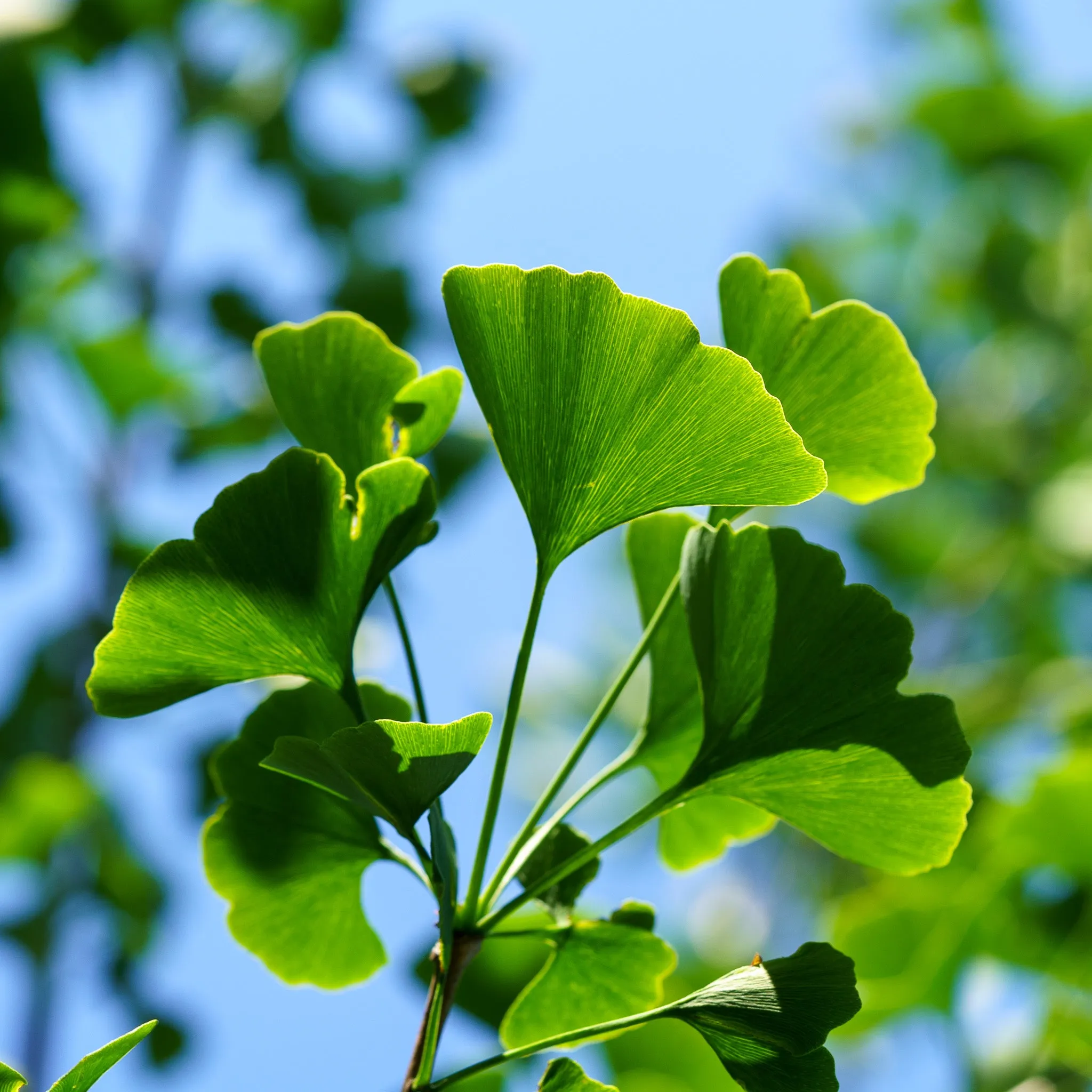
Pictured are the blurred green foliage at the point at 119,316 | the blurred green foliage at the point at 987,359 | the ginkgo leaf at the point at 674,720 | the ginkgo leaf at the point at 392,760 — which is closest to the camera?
the ginkgo leaf at the point at 392,760

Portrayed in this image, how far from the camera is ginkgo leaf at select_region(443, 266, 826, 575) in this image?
0.82ft

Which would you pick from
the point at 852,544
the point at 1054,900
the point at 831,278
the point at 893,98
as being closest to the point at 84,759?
the point at 1054,900

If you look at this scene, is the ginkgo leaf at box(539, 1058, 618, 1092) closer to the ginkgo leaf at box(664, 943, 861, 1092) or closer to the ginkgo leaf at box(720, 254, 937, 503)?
the ginkgo leaf at box(664, 943, 861, 1092)

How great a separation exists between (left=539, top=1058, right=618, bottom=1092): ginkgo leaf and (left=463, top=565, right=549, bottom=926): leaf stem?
39 millimetres

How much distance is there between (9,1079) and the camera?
24 cm

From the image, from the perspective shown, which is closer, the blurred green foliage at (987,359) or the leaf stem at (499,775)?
the leaf stem at (499,775)

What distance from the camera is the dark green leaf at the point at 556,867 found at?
33cm

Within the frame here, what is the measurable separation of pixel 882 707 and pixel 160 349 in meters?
1.44

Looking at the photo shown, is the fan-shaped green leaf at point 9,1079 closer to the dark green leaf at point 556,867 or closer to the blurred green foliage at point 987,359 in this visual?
the dark green leaf at point 556,867

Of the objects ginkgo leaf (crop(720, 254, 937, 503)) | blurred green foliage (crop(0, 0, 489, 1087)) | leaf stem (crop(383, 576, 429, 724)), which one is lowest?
leaf stem (crop(383, 576, 429, 724))

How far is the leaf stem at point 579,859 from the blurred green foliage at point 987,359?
72 centimetres

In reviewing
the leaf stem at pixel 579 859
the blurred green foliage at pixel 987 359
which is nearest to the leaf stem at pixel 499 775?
the leaf stem at pixel 579 859

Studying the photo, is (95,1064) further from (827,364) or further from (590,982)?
(827,364)

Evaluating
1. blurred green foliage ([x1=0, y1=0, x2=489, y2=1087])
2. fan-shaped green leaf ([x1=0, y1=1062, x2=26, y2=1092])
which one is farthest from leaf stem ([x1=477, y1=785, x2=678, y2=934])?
blurred green foliage ([x1=0, y1=0, x2=489, y2=1087])
